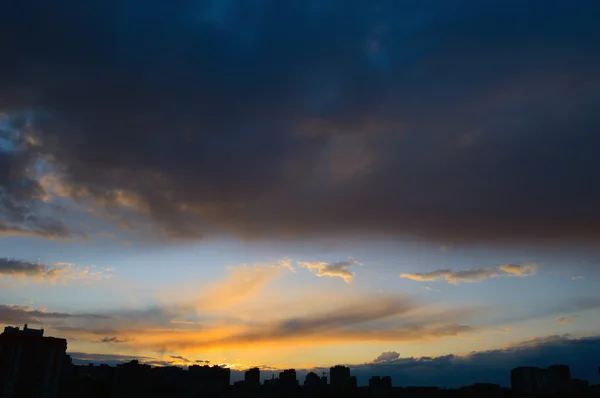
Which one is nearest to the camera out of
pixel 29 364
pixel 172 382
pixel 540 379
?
pixel 29 364

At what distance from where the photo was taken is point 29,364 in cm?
10600

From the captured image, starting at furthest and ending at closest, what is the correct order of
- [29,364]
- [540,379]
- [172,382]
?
[172,382]
[540,379]
[29,364]

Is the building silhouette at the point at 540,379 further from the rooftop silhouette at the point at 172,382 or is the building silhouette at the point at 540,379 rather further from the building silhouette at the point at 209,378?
the building silhouette at the point at 209,378

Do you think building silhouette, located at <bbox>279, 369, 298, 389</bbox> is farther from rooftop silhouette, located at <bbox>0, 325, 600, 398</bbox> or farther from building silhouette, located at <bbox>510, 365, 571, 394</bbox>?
building silhouette, located at <bbox>510, 365, 571, 394</bbox>

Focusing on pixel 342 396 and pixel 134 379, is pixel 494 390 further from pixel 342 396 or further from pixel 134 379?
pixel 134 379

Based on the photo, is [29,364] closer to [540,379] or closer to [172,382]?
[172,382]

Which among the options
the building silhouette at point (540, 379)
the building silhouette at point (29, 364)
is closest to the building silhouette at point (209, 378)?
the building silhouette at point (29, 364)

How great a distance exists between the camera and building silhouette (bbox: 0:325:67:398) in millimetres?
102381

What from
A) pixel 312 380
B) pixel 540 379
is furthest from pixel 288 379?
pixel 540 379

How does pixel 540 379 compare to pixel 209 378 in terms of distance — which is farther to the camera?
pixel 209 378

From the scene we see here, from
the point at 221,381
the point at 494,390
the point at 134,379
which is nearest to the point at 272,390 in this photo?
the point at 221,381

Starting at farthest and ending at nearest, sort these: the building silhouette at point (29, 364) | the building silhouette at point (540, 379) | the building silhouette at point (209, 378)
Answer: the building silhouette at point (209, 378), the building silhouette at point (540, 379), the building silhouette at point (29, 364)

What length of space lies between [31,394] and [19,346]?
10.7 metres

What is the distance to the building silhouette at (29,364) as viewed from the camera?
336ft
